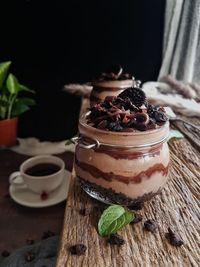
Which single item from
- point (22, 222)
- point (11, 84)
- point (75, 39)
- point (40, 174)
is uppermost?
point (75, 39)

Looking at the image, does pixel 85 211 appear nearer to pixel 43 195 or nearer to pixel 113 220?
pixel 113 220

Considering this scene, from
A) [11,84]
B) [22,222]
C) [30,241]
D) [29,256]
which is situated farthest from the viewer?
[11,84]

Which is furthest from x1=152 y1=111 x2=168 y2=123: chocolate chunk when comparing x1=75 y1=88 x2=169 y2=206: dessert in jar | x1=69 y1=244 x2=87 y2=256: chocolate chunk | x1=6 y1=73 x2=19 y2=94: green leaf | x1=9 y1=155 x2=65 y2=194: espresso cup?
x1=6 y1=73 x2=19 y2=94: green leaf

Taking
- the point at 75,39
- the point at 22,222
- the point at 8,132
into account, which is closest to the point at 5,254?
the point at 22,222

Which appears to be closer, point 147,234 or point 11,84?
point 147,234

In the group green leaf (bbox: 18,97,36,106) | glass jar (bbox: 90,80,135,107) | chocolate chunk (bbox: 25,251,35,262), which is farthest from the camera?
green leaf (bbox: 18,97,36,106)

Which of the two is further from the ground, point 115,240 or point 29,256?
point 115,240

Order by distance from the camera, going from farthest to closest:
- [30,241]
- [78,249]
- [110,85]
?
[30,241] < [110,85] < [78,249]

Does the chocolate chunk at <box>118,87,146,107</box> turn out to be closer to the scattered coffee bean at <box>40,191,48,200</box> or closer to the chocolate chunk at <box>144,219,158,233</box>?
the chocolate chunk at <box>144,219,158,233</box>

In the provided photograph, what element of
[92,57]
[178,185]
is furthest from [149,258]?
[92,57]
